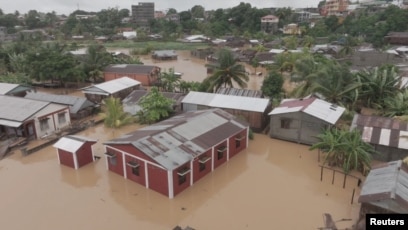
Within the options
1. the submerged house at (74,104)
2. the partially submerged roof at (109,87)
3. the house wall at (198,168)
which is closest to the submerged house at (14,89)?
the submerged house at (74,104)

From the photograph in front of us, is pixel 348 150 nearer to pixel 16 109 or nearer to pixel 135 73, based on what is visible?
pixel 16 109

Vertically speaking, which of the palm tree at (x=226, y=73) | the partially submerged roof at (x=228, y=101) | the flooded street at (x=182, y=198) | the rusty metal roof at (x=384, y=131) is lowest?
the flooded street at (x=182, y=198)

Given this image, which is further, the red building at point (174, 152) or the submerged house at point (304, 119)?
the submerged house at point (304, 119)

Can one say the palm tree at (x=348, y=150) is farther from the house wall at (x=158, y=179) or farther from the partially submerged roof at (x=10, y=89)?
the partially submerged roof at (x=10, y=89)

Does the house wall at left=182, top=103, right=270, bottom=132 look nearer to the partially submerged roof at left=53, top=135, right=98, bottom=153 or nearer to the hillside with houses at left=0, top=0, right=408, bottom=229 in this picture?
the hillside with houses at left=0, top=0, right=408, bottom=229

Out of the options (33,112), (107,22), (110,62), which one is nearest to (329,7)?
(107,22)

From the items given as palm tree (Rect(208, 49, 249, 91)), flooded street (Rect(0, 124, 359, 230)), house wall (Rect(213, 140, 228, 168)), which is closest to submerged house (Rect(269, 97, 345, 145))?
flooded street (Rect(0, 124, 359, 230))

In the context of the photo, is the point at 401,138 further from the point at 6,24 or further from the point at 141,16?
the point at 141,16
